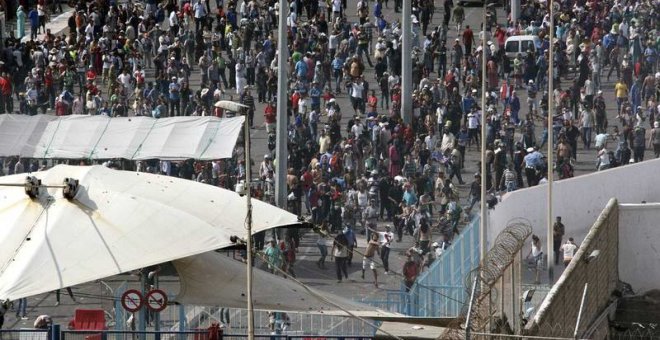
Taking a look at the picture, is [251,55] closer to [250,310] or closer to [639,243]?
[639,243]

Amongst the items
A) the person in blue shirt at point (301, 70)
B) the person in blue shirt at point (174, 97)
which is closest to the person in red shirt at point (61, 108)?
the person in blue shirt at point (174, 97)

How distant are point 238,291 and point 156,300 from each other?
69.0 inches

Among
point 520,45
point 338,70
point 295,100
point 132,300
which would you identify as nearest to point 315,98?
point 295,100

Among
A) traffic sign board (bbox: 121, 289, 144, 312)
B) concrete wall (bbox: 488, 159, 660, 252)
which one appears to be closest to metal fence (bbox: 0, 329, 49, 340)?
traffic sign board (bbox: 121, 289, 144, 312)

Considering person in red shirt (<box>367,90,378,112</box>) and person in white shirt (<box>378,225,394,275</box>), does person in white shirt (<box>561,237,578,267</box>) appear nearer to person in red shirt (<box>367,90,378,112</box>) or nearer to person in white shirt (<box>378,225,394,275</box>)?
person in white shirt (<box>378,225,394,275</box>)

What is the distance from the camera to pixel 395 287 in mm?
42906

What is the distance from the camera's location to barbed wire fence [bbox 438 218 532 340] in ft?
81.6

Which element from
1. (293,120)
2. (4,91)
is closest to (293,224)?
(293,120)

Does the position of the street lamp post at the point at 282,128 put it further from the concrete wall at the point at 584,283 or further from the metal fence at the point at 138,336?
the metal fence at the point at 138,336

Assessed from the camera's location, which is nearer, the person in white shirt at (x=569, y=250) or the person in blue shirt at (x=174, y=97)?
the person in white shirt at (x=569, y=250)

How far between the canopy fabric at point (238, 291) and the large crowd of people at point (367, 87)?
12.0 meters

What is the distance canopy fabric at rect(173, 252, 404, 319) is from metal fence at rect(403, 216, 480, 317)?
12.0ft

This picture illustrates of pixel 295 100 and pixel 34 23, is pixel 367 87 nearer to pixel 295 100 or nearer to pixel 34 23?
pixel 295 100

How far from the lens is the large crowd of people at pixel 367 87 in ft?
162
